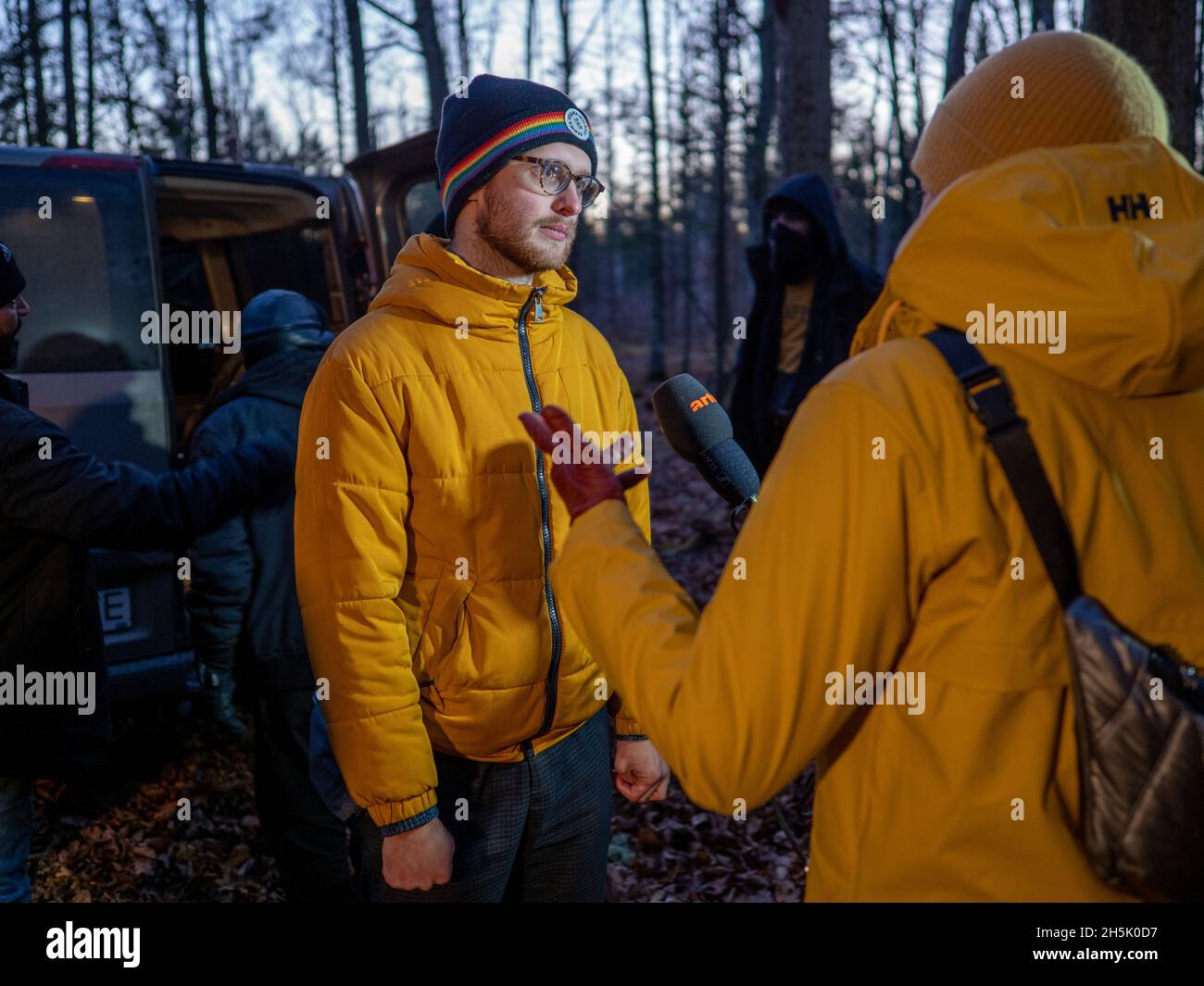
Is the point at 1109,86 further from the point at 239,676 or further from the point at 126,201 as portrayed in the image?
the point at 126,201

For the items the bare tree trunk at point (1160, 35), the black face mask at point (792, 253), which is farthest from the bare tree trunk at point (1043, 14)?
the bare tree trunk at point (1160, 35)

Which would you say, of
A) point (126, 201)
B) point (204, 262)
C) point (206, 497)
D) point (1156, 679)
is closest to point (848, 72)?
point (204, 262)

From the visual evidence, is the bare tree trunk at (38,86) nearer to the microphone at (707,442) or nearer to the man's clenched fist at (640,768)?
the man's clenched fist at (640,768)

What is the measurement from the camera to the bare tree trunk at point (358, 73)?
16.3 meters

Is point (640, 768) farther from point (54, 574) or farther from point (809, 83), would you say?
point (809, 83)

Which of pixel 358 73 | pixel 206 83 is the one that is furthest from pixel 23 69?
pixel 358 73

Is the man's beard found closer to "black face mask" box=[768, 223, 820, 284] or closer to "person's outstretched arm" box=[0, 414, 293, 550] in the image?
"person's outstretched arm" box=[0, 414, 293, 550]

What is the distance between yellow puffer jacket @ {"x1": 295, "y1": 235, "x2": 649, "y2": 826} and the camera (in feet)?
7.21

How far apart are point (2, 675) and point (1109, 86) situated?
311cm

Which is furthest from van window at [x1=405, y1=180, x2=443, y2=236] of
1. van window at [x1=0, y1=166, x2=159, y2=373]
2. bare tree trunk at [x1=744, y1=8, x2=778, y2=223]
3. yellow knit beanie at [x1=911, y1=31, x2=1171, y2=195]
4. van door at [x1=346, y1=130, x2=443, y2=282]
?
yellow knit beanie at [x1=911, y1=31, x2=1171, y2=195]

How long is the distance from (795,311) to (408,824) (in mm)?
4668

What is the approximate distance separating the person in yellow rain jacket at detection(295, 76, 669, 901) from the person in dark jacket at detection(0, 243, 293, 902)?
1116 mm

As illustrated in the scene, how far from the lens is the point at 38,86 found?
21234 mm

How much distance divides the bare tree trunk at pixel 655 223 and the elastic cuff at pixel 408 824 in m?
21.0
